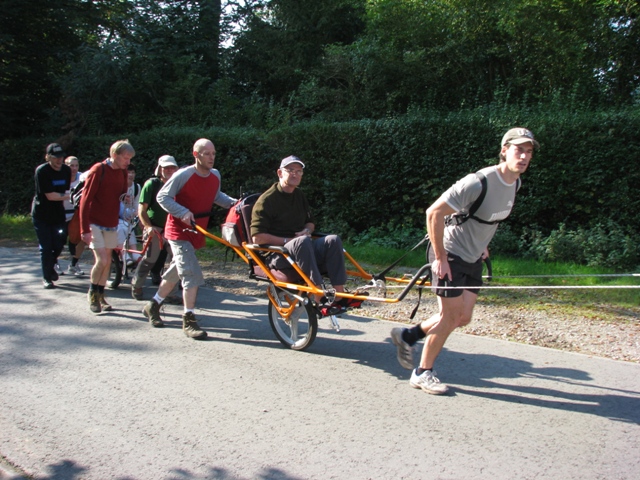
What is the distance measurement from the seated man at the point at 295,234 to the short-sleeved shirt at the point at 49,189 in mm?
4165

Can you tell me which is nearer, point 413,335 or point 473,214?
point 473,214

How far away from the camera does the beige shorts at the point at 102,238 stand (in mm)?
7547

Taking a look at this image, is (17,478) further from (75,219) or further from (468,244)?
(75,219)

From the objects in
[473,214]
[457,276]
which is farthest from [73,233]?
[473,214]

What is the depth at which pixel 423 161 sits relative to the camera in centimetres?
1181

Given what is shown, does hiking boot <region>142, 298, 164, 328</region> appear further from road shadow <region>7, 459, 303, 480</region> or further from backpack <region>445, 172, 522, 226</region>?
backpack <region>445, 172, 522, 226</region>

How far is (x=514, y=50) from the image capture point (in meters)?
14.9

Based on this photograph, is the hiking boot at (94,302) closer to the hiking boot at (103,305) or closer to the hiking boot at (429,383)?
the hiking boot at (103,305)

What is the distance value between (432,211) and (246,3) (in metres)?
19.3

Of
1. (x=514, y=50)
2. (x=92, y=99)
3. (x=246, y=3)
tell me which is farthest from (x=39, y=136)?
(x=514, y=50)

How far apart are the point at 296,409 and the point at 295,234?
2.05m

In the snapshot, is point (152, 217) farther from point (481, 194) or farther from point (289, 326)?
point (481, 194)

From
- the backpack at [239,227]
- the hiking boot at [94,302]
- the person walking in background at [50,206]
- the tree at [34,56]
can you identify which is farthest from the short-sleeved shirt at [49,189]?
the tree at [34,56]

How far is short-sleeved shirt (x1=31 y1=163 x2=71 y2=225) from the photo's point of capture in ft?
29.1
